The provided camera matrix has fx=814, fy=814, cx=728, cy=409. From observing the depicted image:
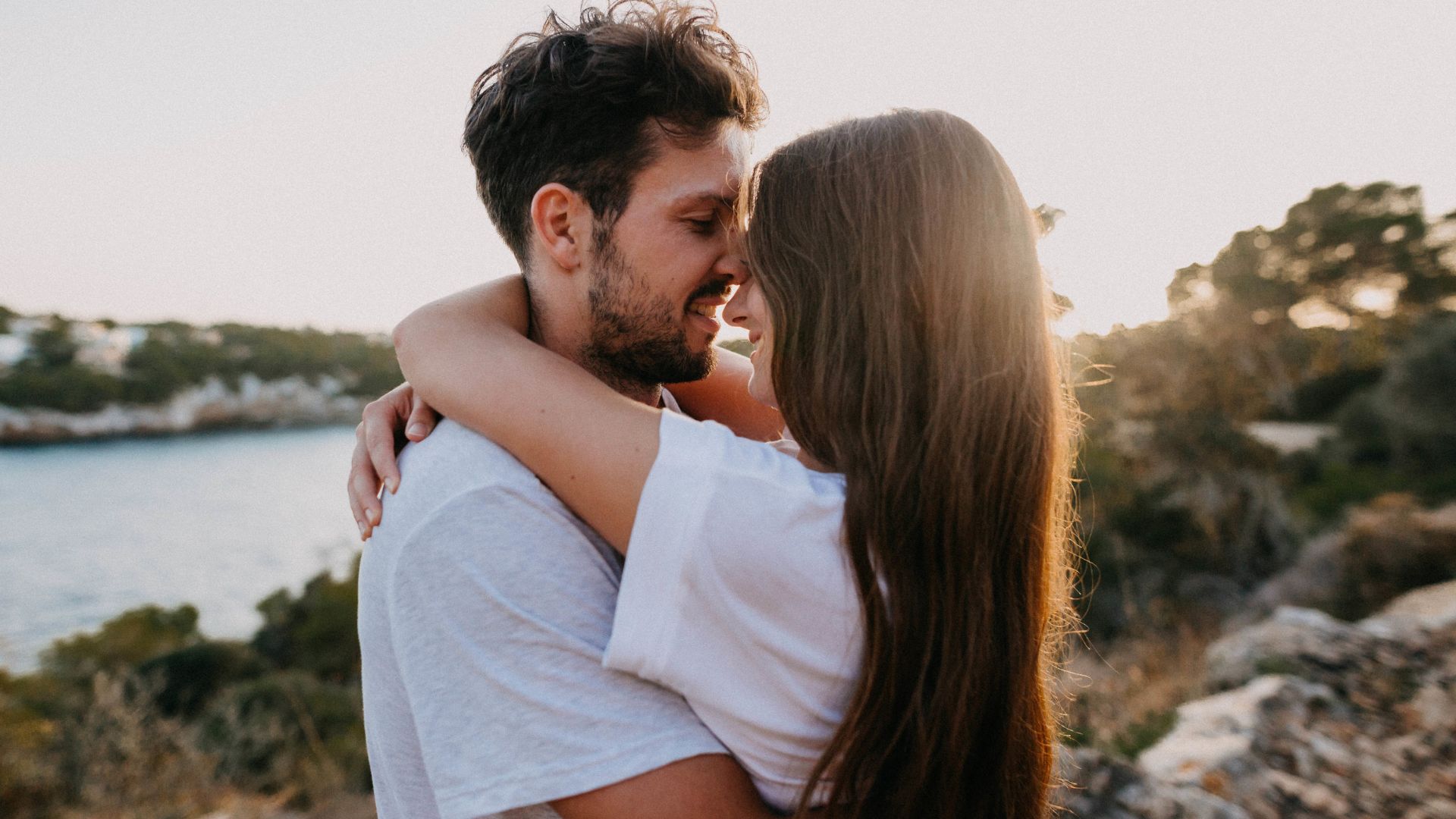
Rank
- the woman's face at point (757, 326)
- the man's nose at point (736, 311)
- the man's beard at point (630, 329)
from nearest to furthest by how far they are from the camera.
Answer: the woman's face at point (757, 326), the man's nose at point (736, 311), the man's beard at point (630, 329)

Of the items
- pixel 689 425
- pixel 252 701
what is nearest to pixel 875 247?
pixel 689 425

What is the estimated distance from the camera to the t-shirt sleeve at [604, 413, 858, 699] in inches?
43.2

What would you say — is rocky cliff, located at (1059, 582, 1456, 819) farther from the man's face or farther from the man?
the man

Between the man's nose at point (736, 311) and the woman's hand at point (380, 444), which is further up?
the man's nose at point (736, 311)

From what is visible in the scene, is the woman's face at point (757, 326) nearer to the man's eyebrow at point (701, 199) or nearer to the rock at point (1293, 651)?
the man's eyebrow at point (701, 199)

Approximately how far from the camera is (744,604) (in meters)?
1.11

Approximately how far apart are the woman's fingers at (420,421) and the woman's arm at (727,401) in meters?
0.99

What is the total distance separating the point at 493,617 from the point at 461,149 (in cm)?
148

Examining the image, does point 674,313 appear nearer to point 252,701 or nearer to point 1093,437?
point 252,701

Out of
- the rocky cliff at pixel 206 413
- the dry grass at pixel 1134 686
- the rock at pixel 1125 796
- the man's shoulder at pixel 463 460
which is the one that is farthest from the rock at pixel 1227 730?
the rocky cliff at pixel 206 413

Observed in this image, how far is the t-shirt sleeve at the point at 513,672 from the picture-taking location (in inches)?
43.1

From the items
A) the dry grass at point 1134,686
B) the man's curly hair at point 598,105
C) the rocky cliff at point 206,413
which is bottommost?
the rocky cliff at point 206,413

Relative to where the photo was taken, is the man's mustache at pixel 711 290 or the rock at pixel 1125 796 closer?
the man's mustache at pixel 711 290

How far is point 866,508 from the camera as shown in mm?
1192
